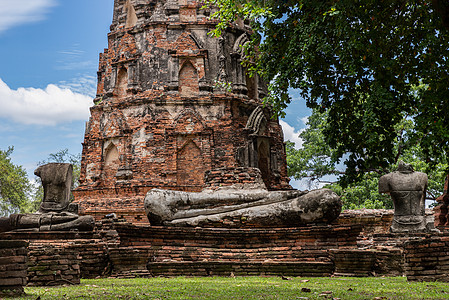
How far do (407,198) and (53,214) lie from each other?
7.70 metres

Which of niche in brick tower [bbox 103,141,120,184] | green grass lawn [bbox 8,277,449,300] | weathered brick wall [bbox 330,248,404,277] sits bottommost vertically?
green grass lawn [bbox 8,277,449,300]

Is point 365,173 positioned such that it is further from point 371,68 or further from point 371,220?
point 371,68

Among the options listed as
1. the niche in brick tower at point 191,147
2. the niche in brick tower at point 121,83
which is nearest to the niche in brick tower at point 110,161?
the niche in brick tower at point 121,83

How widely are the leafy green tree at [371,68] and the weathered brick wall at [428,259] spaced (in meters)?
1.08

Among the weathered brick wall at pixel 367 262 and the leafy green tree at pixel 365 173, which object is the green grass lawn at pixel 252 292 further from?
the leafy green tree at pixel 365 173

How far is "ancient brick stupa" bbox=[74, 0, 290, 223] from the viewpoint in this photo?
18438mm

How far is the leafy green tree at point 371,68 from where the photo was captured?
676 cm

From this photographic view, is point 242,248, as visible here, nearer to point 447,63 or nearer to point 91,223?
point 91,223

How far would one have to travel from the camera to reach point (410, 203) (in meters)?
10.6

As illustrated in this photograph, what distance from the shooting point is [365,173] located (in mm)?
22172

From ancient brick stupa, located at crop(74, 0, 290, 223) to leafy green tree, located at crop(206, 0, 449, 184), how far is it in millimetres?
10326

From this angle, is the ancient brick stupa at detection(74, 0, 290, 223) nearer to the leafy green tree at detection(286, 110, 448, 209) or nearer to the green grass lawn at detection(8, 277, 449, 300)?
the leafy green tree at detection(286, 110, 448, 209)

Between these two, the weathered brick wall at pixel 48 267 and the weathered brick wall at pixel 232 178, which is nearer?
the weathered brick wall at pixel 48 267

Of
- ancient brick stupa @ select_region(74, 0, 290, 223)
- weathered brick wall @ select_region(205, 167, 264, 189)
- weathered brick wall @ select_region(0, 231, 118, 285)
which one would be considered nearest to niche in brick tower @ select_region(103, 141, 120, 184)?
ancient brick stupa @ select_region(74, 0, 290, 223)
